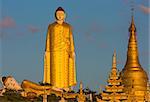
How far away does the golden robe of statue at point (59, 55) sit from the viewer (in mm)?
30781

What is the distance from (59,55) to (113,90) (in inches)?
792

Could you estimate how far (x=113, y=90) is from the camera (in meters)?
11.0

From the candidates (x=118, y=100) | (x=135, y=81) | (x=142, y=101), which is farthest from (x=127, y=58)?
(x=118, y=100)

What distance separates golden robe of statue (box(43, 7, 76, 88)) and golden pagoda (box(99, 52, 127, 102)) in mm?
19600

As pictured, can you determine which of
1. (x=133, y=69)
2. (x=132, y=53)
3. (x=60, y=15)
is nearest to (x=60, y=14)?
(x=60, y=15)

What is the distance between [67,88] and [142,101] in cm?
1460

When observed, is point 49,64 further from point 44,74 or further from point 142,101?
point 142,101

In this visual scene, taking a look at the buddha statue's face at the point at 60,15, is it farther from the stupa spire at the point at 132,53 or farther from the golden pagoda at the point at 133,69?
the stupa spire at the point at 132,53

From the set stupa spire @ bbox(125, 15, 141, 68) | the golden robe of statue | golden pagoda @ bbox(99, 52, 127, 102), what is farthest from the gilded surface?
golden pagoda @ bbox(99, 52, 127, 102)

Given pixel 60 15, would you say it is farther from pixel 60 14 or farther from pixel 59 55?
pixel 59 55

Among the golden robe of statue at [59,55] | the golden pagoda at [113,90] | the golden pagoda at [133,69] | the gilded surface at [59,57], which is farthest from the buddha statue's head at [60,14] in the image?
the golden pagoda at [113,90]

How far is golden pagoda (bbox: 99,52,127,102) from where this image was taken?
10.9 metres

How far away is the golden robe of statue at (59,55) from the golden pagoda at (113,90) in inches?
772

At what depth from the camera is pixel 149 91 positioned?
16.3 m
